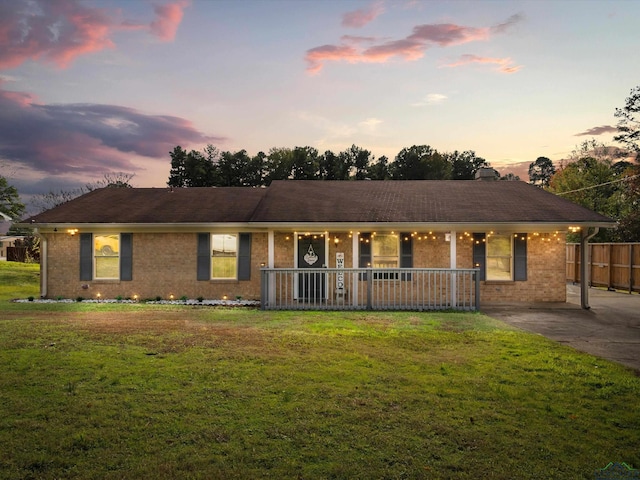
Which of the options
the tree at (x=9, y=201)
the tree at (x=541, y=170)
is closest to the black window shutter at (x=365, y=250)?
the tree at (x=9, y=201)

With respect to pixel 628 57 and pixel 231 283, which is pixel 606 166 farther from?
pixel 231 283

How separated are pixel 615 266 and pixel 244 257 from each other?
574 inches

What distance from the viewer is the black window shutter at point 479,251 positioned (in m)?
13.8

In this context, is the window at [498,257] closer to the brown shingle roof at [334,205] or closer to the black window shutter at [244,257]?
the brown shingle roof at [334,205]

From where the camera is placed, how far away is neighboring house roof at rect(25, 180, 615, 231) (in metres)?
13.3

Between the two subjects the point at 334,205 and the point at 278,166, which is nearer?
the point at 334,205

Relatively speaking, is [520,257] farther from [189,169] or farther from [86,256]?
[189,169]

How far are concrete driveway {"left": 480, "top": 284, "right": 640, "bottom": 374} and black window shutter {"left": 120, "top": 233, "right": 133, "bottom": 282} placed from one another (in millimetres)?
10954

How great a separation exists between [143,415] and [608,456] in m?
4.19

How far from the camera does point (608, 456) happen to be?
3689mm

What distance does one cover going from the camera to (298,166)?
44344 mm

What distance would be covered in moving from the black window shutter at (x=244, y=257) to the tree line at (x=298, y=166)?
26.7m

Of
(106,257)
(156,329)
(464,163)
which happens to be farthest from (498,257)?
(464,163)

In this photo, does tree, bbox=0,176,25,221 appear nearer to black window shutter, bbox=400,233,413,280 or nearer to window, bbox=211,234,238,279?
window, bbox=211,234,238,279
